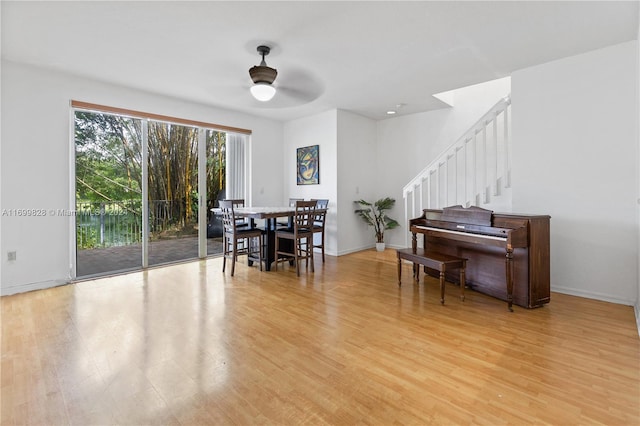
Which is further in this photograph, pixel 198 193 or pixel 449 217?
pixel 198 193

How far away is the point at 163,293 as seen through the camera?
3328 millimetres

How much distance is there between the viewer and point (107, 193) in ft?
13.6

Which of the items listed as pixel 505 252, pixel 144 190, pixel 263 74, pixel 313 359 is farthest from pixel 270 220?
pixel 505 252

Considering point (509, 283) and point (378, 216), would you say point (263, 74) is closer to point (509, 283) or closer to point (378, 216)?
point (509, 283)

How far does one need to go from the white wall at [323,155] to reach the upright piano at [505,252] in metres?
2.34

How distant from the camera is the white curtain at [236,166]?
5469 millimetres

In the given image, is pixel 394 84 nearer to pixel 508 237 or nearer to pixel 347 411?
pixel 508 237

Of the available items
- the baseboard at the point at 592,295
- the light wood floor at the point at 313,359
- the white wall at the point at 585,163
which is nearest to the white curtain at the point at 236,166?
the light wood floor at the point at 313,359

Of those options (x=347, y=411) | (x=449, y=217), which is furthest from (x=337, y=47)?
(x=347, y=411)

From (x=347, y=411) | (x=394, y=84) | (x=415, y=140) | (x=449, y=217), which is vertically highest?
Answer: (x=394, y=84)

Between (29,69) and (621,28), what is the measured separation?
599 cm

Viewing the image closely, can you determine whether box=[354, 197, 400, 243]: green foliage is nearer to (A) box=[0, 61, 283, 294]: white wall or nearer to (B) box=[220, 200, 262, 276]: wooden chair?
(B) box=[220, 200, 262, 276]: wooden chair

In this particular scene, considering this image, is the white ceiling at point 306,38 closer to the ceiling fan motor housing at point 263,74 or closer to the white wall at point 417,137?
the ceiling fan motor housing at point 263,74

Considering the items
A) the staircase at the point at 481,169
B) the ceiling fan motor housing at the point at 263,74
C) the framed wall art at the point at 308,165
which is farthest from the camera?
the framed wall art at the point at 308,165
